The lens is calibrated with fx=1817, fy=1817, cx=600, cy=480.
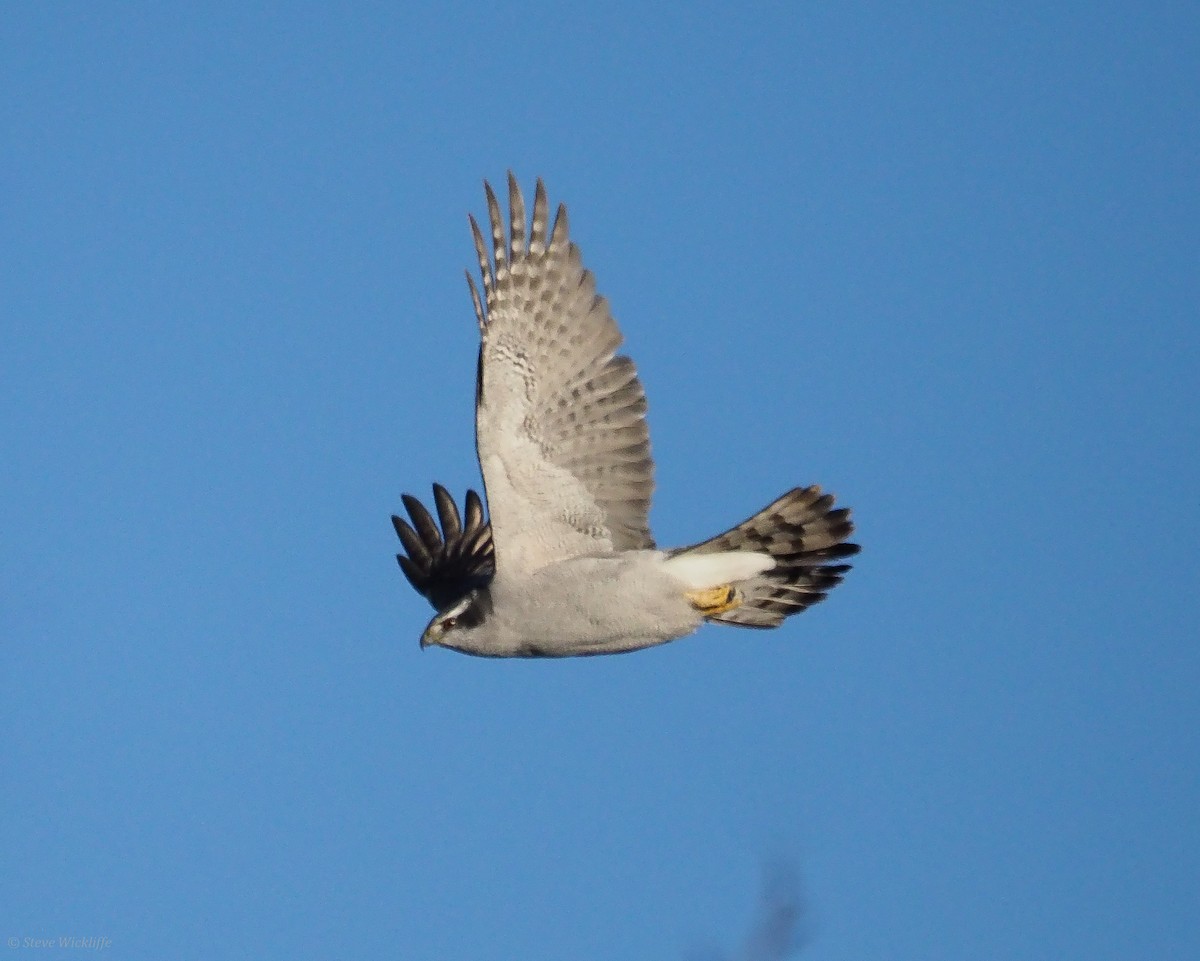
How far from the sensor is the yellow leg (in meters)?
9.99

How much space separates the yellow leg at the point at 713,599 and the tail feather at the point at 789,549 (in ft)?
0.34

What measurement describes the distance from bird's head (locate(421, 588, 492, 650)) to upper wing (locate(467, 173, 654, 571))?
0.26m

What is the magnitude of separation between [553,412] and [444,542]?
267 cm

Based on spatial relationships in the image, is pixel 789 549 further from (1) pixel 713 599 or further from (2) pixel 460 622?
(2) pixel 460 622

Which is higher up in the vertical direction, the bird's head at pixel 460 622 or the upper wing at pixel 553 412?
the upper wing at pixel 553 412

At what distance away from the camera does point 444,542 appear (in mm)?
12398

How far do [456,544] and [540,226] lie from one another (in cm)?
293

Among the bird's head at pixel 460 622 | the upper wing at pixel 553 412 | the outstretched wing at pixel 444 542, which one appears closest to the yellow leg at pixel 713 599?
the upper wing at pixel 553 412

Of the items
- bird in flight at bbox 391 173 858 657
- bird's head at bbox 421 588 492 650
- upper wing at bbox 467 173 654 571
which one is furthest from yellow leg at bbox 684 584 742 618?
bird's head at bbox 421 588 492 650

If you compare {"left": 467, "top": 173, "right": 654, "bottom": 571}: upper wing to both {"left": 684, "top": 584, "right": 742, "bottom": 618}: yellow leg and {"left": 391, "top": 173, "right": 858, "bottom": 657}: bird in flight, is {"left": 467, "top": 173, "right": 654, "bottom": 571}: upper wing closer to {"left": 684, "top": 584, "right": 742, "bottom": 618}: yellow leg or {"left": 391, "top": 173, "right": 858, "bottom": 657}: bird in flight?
{"left": 391, "top": 173, "right": 858, "bottom": 657}: bird in flight

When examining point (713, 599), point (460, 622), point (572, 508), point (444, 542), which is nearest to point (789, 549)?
point (713, 599)

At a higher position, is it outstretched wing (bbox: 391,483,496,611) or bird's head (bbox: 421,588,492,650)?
outstretched wing (bbox: 391,483,496,611)

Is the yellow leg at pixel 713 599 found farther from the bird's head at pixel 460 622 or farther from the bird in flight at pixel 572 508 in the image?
the bird's head at pixel 460 622

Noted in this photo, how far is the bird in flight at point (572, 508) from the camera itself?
9.89m
